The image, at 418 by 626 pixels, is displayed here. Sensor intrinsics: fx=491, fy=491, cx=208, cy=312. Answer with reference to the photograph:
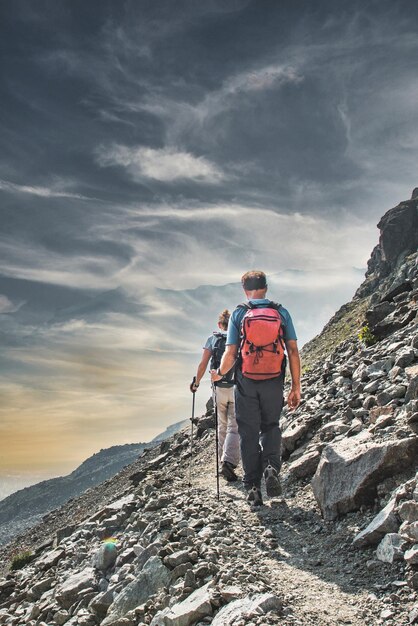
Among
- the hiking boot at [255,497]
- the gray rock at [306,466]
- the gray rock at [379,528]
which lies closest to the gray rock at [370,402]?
the gray rock at [306,466]

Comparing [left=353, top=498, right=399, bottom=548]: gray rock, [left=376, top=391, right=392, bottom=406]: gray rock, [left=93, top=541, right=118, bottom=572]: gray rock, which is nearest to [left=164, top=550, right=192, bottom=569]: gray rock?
[left=353, top=498, right=399, bottom=548]: gray rock

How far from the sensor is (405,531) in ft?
18.5

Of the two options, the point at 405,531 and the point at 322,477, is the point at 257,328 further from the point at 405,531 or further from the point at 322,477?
the point at 405,531

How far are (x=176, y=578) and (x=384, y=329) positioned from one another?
1300 centimetres

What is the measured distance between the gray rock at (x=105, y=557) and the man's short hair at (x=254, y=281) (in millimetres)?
5352

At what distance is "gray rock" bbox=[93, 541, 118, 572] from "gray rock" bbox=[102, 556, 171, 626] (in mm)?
1862

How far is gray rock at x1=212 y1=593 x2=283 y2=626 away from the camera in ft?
15.7

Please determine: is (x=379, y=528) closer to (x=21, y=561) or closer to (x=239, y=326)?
(x=239, y=326)

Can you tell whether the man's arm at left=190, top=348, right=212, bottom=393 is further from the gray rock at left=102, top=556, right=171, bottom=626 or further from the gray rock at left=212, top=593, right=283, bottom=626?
the gray rock at left=212, top=593, right=283, bottom=626

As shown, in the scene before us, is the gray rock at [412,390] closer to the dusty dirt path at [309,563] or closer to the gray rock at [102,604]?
the dusty dirt path at [309,563]

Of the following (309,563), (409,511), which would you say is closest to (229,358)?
(309,563)

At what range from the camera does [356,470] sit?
7438 mm

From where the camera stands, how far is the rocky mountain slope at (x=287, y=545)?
17.4ft

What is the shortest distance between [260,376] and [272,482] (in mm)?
1896
